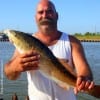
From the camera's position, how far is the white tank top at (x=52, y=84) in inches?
177

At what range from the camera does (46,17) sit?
451 centimetres

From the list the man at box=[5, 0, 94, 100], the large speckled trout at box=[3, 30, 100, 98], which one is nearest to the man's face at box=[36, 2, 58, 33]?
the man at box=[5, 0, 94, 100]

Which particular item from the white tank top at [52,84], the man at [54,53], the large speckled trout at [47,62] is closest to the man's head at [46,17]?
the man at [54,53]

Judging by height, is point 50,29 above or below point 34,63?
above

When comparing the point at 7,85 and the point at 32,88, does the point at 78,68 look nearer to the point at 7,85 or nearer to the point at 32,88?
the point at 32,88

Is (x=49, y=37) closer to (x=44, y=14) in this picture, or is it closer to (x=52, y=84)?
(x=44, y=14)

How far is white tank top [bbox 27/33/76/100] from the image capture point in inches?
177

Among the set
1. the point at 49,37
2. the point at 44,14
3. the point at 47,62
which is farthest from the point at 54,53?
the point at 44,14

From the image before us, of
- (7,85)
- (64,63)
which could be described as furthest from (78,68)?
(7,85)

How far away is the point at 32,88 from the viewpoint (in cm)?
456

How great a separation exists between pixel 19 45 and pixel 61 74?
0.55 meters

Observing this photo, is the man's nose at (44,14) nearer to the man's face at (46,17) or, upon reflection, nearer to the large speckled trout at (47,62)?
the man's face at (46,17)

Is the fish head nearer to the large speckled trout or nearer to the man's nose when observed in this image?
the large speckled trout

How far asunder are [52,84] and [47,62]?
0.38 meters
